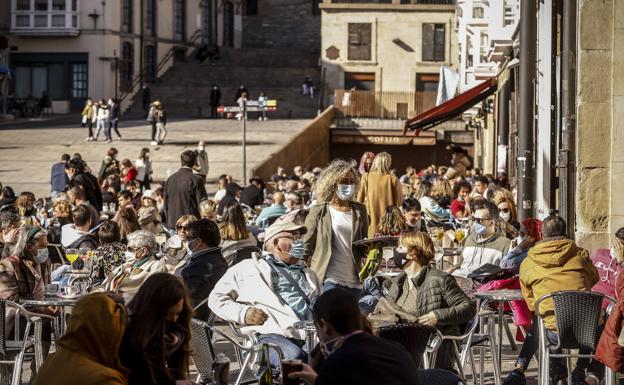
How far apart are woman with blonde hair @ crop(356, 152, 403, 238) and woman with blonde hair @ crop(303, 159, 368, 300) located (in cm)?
A: 390

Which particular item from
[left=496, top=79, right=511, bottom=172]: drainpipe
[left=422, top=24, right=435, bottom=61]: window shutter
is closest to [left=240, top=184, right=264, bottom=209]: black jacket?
[left=496, top=79, right=511, bottom=172]: drainpipe

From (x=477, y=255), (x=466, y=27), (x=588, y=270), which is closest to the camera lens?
(x=588, y=270)

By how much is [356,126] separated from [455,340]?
145ft

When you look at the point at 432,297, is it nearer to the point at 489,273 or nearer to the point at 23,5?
the point at 489,273

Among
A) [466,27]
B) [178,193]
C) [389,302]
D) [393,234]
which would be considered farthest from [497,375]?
[466,27]

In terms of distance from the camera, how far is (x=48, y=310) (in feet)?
34.6

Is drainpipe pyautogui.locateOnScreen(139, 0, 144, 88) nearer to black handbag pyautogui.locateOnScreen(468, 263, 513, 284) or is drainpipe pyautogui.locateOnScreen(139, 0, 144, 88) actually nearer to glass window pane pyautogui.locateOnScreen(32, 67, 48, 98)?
glass window pane pyautogui.locateOnScreen(32, 67, 48, 98)

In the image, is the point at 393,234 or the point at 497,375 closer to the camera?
the point at 497,375

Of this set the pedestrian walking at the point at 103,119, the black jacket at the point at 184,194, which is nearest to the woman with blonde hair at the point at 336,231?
the black jacket at the point at 184,194

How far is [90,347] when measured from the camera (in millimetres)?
5926

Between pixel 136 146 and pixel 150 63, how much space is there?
20420mm

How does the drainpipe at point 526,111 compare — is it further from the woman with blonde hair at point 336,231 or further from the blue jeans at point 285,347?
the blue jeans at point 285,347

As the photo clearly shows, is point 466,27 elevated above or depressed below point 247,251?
above

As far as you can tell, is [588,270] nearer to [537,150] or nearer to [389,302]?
[389,302]
